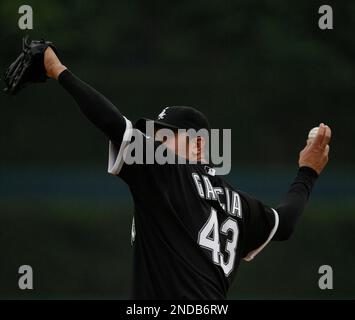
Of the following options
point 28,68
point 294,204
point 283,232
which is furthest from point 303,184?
point 28,68

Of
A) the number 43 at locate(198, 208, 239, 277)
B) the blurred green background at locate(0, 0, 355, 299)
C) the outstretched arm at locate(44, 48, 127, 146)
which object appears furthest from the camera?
the blurred green background at locate(0, 0, 355, 299)

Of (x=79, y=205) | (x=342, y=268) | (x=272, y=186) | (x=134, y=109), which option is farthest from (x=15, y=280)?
(x=342, y=268)

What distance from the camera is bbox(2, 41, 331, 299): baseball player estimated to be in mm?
2502

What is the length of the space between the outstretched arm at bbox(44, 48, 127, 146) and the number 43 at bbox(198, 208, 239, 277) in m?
0.40

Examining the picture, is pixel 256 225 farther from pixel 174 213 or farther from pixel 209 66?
pixel 209 66

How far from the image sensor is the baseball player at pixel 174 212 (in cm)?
250

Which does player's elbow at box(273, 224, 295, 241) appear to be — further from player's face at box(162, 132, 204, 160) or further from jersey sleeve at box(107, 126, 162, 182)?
jersey sleeve at box(107, 126, 162, 182)

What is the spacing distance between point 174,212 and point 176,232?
0.20 feet

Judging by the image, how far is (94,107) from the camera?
8.09 ft

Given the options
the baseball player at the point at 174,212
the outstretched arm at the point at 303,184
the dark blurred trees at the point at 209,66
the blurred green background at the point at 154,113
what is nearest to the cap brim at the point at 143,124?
the baseball player at the point at 174,212

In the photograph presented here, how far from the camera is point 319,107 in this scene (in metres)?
5.90

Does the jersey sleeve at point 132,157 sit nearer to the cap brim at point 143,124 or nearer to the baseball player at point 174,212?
the baseball player at point 174,212

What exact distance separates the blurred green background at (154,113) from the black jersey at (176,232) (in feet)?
9.08

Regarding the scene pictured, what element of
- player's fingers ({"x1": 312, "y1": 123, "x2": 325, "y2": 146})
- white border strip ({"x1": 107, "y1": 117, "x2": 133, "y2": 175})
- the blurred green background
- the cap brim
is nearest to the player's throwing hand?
player's fingers ({"x1": 312, "y1": 123, "x2": 325, "y2": 146})
